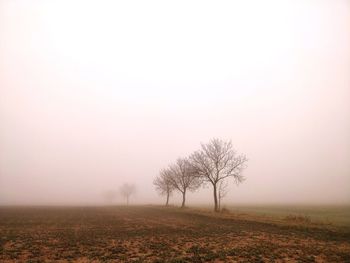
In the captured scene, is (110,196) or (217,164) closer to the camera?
(217,164)

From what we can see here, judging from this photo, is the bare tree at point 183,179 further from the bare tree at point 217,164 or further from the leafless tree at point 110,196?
the leafless tree at point 110,196

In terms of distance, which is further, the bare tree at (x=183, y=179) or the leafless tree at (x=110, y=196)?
the leafless tree at (x=110, y=196)

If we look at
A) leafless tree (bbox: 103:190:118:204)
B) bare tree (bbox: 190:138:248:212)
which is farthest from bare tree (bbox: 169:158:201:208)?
leafless tree (bbox: 103:190:118:204)

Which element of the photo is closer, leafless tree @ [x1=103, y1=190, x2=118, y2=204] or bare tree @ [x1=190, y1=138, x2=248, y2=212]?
bare tree @ [x1=190, y1=138, x2=248, y2=212]

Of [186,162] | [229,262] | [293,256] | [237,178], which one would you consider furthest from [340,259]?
[186,162]

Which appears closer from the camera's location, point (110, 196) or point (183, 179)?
point (183, 179)

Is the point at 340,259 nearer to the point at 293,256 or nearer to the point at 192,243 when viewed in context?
the point at 293,256

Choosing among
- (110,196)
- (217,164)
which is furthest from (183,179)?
(110,196)

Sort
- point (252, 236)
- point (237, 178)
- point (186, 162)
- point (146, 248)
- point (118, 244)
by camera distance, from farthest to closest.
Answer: point (186, 162) → point (237, 178) → point (252, 236) → point (118, 244) → point (146, 248)

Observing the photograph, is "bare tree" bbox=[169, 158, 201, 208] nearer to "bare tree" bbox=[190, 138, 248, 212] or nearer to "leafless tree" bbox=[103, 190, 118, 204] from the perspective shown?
"bare tree" bbox=[190, 138, 248, 212]

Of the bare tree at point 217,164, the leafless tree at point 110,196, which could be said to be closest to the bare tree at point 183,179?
the bare tree at point 217,164

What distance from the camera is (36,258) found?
16.1 m

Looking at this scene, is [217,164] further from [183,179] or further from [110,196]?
[110,196]

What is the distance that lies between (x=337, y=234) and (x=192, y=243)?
584 inches
